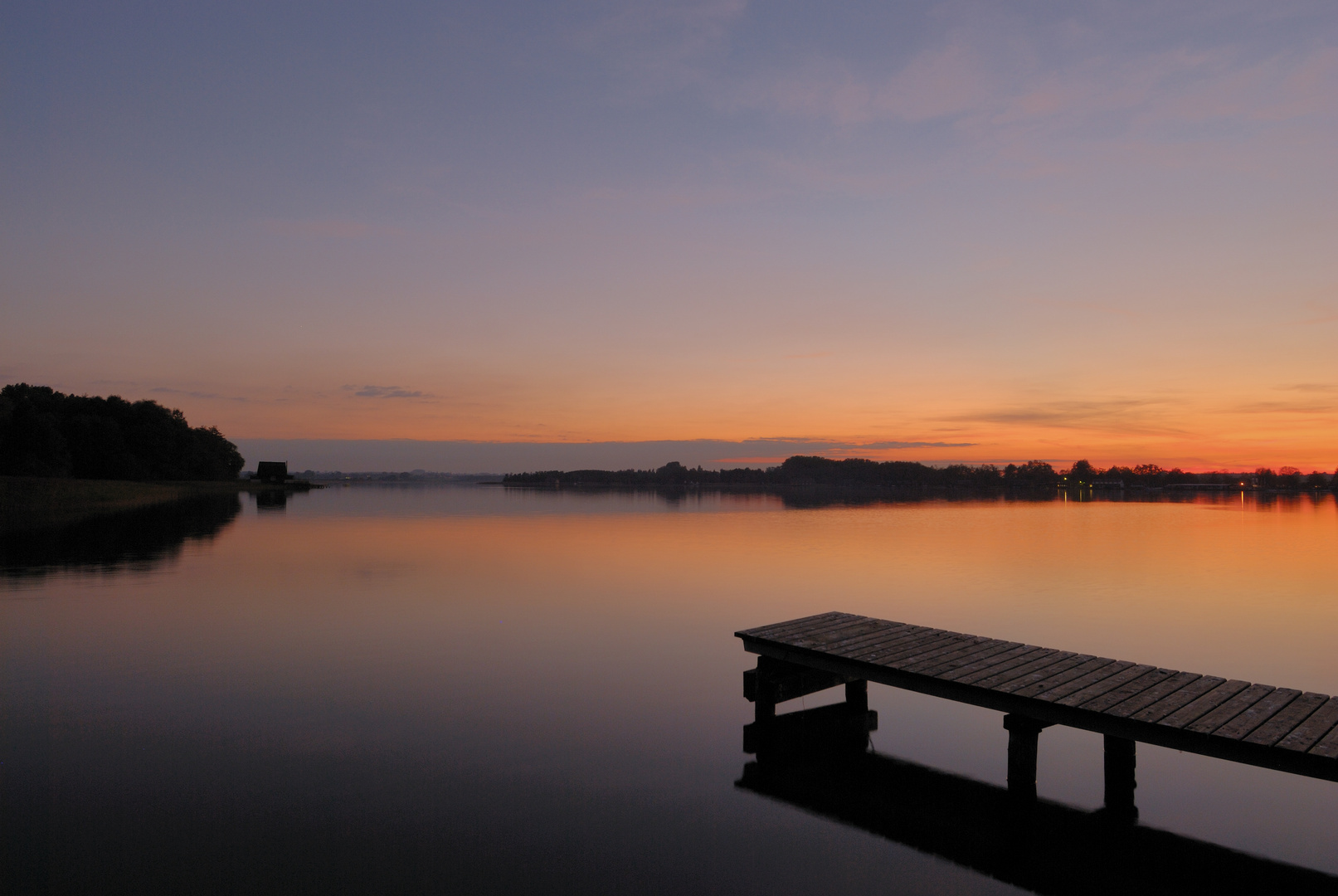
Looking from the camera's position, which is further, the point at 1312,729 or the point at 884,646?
the point at 884,646

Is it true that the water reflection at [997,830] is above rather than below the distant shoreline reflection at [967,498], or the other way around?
above

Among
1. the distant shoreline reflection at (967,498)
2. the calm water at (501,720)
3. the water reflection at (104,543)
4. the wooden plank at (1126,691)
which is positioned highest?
the wooden plank at (1126,691)

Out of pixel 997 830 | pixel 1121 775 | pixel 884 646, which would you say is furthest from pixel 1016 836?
pixel 884 646

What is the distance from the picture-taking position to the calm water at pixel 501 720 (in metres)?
6.46

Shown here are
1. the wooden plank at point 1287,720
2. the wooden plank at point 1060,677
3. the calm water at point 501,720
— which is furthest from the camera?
the wooden plank at point 1060,677

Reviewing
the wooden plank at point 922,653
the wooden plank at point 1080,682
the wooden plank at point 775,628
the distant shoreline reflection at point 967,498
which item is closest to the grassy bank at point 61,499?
the wooden plank at point 775,628

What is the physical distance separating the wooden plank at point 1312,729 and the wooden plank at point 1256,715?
0.77 ft

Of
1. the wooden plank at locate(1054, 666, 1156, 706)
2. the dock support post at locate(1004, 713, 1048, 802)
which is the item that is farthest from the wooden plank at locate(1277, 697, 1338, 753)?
the dock support post at locate(1004, 713, 1048, 802)

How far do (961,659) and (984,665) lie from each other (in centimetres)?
30

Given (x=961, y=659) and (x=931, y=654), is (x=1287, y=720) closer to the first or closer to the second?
(x=961, y=659)

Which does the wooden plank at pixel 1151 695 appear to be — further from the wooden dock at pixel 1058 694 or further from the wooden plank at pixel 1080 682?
the wooden plank at pixel 1080 682

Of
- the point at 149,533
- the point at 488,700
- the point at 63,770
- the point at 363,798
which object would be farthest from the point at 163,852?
the point at 149,533

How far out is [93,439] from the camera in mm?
81688

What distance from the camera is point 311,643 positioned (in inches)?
545
